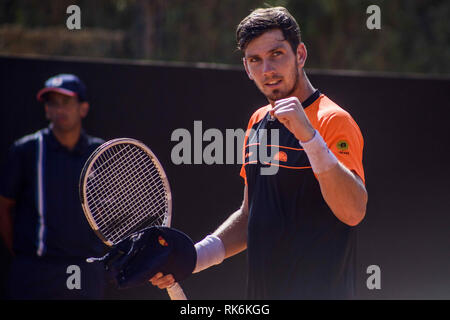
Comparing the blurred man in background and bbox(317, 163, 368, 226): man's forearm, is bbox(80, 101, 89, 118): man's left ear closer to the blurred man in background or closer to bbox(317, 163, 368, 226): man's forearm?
the blurred man in background

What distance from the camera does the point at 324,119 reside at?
2000 mm

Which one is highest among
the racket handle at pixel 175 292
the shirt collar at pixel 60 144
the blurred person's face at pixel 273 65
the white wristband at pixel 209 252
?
the blurred person's face at pixel 273 65

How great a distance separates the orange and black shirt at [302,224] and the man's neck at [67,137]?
1.95 m

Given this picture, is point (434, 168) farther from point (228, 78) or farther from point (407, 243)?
point (228, 78)

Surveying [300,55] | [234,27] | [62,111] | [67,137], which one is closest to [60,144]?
[67,137]

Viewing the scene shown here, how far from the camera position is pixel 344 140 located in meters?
1.96

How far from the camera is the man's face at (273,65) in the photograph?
2059mm

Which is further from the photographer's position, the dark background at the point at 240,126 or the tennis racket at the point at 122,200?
the dark background at the point at 240,126

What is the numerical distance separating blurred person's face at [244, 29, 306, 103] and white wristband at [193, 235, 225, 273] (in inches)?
23.3
